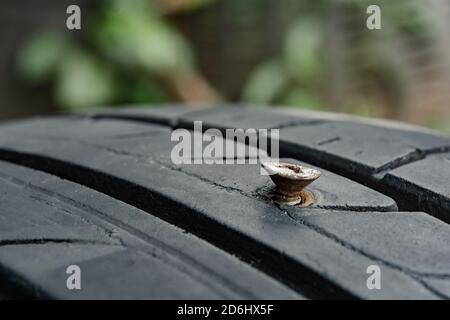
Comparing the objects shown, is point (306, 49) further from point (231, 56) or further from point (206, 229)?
point (206, 229)

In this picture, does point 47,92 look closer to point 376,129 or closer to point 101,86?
point 101,86

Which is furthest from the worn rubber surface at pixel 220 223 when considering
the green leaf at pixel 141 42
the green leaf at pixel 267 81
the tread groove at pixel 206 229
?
the green leaf at pixel 141 42

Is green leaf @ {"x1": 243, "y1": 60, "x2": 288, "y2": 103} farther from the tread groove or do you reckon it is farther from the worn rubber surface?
the tread groove

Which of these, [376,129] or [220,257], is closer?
[220,257]

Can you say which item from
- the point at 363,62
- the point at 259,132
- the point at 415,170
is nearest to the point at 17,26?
the point at 363,62

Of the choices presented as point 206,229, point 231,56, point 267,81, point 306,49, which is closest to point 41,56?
point 231,56

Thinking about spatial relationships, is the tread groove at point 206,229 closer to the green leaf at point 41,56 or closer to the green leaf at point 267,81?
the green leaf at point 267,81
